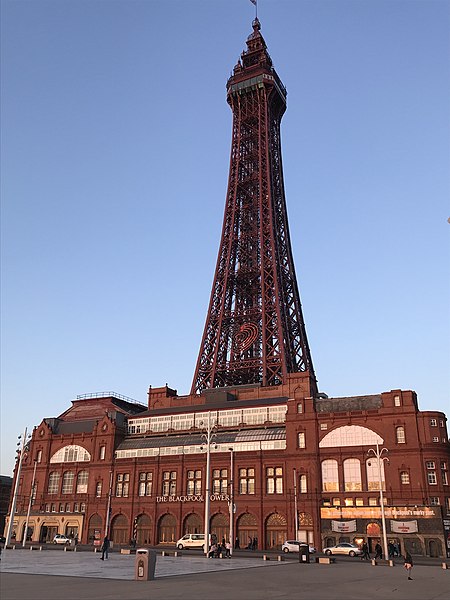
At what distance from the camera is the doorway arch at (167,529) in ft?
252

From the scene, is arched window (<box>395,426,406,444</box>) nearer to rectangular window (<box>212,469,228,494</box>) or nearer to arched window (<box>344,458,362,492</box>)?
arched window (<box>344,458,362,492</box>)

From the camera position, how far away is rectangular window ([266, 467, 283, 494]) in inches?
2879

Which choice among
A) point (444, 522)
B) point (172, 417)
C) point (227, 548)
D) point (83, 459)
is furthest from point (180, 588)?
point (83, 459)

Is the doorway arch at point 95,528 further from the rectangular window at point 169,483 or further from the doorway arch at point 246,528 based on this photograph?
the doorway arch at point 246,528

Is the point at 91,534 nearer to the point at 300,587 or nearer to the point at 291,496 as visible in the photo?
the point at 291,496

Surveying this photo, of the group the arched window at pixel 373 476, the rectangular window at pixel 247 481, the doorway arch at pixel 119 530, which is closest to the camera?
the arched window at pixel 373 476

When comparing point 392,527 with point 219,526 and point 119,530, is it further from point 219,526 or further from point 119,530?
point 119,530

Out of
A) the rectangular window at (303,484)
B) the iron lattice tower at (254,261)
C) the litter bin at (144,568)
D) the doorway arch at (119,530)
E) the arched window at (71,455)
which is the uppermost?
the iron lattice tower at (254,261)

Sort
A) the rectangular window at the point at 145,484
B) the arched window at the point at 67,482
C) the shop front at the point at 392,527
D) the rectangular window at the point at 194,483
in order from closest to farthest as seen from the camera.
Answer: the shop front at the point at 392,527 < the rectangular window at the point at 194,483 < the rectangular window at the point at 145,484 < the arched window at the point at 67,482

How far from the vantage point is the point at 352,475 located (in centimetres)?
6981

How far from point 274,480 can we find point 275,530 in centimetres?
615

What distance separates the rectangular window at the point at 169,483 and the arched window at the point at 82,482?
584 inches

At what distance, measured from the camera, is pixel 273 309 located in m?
103

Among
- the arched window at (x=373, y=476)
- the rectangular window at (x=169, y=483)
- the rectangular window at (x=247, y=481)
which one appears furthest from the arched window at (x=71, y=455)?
the arched window at (x=373, y=476)
